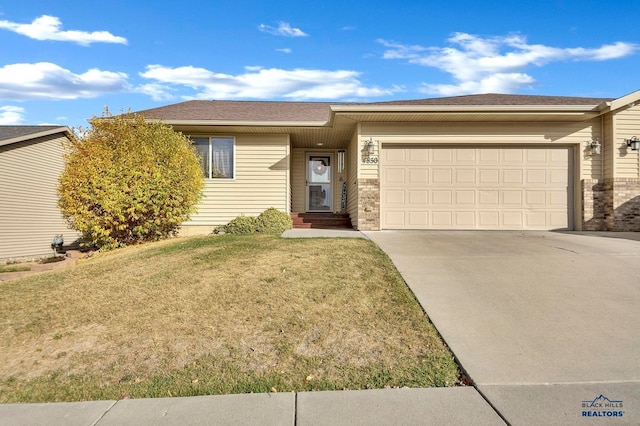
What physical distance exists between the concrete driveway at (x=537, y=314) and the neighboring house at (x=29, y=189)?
13.2 meters

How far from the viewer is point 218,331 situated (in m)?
4.47

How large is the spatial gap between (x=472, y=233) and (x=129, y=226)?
8.63 meters

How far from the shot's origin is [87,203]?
380 inches

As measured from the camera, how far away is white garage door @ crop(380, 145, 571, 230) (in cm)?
1149

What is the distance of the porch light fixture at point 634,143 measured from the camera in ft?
36.0

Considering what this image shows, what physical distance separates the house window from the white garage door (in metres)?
4.75

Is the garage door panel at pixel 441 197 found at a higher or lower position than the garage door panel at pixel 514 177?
lower

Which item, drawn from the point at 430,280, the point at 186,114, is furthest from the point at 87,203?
the point at 430,280

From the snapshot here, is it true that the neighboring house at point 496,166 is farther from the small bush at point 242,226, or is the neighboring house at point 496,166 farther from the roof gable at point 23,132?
the roof gable at point 23,132

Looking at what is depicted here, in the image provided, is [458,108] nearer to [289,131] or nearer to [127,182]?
[289,131]

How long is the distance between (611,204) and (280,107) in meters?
10.8

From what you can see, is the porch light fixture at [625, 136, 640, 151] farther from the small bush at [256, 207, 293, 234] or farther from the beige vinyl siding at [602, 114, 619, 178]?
the small bush at [256, 207, 293, 234]

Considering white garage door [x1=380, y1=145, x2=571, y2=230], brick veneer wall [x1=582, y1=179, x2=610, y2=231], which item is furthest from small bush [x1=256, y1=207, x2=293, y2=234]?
brick veneer wall [x1=582, y1=179, x2=610, y2=231]

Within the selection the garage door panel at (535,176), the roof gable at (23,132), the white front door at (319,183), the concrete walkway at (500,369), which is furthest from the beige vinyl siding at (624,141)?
the roof gable at (23,132)
